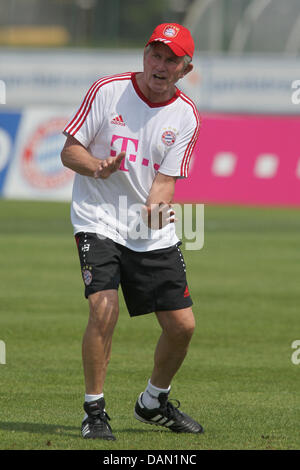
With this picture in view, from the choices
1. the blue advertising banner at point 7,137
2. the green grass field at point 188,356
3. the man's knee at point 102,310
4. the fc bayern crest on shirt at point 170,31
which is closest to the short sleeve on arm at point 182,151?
the fc bayern crest on shirt at point 170,31

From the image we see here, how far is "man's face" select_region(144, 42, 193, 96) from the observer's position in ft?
21.0

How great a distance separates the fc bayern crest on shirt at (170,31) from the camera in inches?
251

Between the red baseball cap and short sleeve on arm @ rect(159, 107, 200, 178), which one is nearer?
the red baseball cap

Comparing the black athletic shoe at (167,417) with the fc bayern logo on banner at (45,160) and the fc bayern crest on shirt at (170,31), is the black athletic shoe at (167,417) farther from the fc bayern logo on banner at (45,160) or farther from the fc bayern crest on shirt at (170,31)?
the fc bayern logo on banner at (45,160)

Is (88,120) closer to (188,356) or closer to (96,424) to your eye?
(96,424)

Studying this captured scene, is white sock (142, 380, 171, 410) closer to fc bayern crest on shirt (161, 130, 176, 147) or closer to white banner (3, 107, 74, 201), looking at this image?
fc bayern crest on shirt (161, 130, 176, 147)

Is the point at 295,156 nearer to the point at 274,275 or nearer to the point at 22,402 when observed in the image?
the point at 274,275

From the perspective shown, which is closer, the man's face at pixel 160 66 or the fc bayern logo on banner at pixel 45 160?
the man's face at pixel 160 66

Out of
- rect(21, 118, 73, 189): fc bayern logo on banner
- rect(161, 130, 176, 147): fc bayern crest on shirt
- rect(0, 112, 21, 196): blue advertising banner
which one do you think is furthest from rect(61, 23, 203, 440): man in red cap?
rect(0, 112, 21, 196): blue advertising banner

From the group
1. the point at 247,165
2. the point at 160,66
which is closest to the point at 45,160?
the point at 247,165

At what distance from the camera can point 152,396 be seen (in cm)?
681

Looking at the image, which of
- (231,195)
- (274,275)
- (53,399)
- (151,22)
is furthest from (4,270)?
(151,22)

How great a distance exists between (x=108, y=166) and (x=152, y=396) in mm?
1562

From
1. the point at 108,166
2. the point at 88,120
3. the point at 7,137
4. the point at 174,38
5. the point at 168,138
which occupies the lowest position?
the point at 7,137
